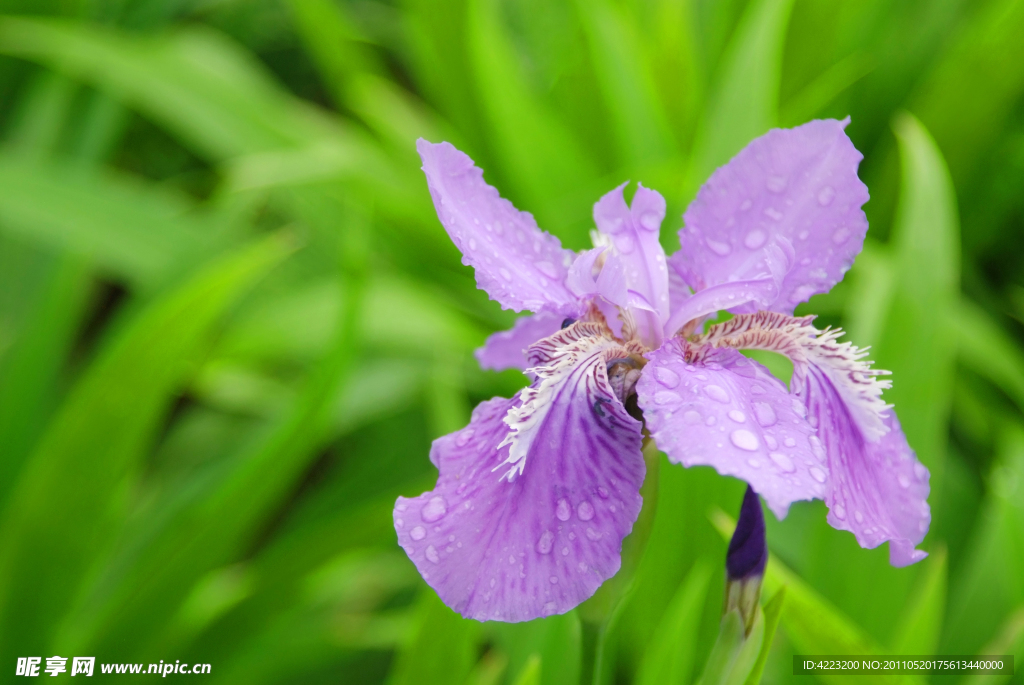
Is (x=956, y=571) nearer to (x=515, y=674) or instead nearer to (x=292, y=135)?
(x=515, y=674)

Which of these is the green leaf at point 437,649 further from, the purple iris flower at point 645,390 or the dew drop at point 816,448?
the dew drop at point 816,448

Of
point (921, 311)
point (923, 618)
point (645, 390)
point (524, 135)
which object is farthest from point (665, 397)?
point (524, 135)

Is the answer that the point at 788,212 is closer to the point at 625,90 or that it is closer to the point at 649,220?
the point at 649,220

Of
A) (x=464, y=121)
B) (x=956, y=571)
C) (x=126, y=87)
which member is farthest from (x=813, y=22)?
(x=126, y=87)

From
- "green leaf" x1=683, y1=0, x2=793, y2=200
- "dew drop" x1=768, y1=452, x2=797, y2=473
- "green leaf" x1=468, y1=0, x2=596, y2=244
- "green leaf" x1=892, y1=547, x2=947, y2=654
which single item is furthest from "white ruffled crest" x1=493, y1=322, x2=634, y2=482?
"green leaf" x1=468, y1=0, x2=596, y2=244

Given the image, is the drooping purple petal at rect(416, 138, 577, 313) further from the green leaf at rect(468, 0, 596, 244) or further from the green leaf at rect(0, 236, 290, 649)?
the green leaf at rect(468, 0, 596, 244)

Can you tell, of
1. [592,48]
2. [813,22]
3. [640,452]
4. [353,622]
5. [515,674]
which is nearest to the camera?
[640,452]

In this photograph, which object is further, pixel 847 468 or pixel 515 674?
pixel 515 674
